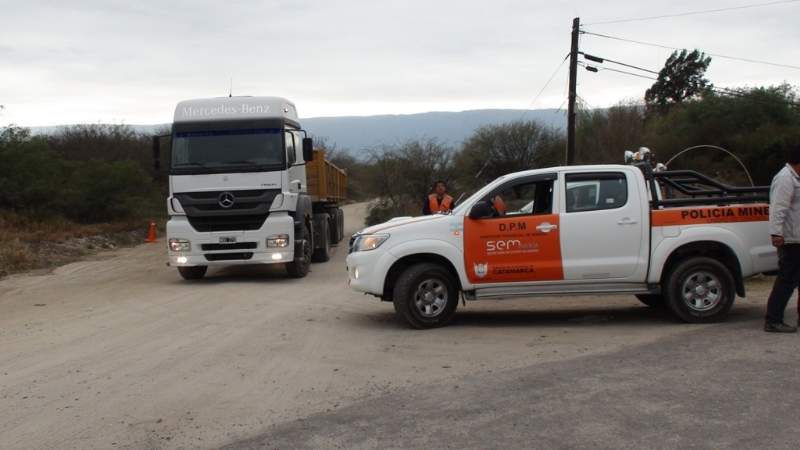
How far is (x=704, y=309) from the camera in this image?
9.16 meters

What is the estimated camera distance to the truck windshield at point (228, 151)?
15.0 meters

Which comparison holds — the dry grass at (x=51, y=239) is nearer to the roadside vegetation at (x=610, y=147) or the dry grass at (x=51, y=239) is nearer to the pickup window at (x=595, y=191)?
the roadside vegetation at (x=610, y=147)

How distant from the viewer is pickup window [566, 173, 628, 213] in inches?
368

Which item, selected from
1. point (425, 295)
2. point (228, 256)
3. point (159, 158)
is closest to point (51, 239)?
point (159, 158)

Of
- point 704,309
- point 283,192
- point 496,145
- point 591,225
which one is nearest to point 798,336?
point 704,309

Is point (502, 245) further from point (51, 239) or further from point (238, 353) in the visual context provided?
point (51, 239)

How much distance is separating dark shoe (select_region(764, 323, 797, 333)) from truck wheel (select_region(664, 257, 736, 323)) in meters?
0.69

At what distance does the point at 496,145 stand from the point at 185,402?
4284 centimetres

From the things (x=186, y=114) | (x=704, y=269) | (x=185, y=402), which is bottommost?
(x=185, y=402)

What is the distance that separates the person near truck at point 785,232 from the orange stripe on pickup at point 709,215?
2.98 feet

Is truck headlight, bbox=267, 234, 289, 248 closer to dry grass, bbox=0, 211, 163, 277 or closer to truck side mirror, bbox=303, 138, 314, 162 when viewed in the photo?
truck side mirror, bbox=303, 138, 314, 162

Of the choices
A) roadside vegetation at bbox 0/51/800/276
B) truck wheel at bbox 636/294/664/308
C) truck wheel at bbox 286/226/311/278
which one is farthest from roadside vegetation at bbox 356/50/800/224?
truck wheel at bbox 636/294/664/308

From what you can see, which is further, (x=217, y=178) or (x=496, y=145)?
(x=496, y=145)

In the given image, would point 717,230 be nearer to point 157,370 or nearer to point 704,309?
point 704,309
